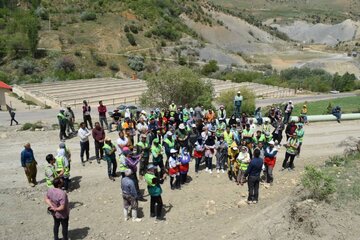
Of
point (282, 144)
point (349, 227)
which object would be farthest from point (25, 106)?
point (349, 227)

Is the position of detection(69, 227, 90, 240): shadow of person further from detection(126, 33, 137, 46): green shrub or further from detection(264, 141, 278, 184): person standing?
detection(126, 33, 137, 46): green shrub

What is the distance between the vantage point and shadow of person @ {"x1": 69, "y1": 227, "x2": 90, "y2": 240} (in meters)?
9.89

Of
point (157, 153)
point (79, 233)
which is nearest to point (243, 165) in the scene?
point (157, 153)

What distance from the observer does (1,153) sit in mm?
16422

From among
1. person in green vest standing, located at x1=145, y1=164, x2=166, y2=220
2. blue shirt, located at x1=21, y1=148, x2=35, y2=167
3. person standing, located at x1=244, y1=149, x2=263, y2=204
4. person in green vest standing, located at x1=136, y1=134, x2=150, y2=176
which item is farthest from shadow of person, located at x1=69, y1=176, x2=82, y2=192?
person standing, located at x1=244, y1=149, x2=263, y2=204

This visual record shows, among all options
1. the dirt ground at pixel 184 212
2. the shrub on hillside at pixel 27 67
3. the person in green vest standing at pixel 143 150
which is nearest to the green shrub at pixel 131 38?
the shrub on hillside at pixel 27 67

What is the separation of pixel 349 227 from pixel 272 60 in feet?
257

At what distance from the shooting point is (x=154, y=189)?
388 inches

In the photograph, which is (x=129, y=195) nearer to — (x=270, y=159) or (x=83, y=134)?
(x=83, y=134)

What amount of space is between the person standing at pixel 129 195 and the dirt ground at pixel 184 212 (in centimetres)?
27

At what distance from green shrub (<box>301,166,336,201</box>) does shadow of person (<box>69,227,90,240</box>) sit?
5.72 meters

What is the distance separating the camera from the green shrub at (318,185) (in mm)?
9445

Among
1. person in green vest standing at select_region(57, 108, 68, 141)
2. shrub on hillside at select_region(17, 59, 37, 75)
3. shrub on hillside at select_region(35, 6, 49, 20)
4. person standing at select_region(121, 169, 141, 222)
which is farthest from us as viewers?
shrub on hillside at select_region(35, 6, 49, 20)

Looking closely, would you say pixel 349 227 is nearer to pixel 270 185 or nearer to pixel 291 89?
pixel 270 185
